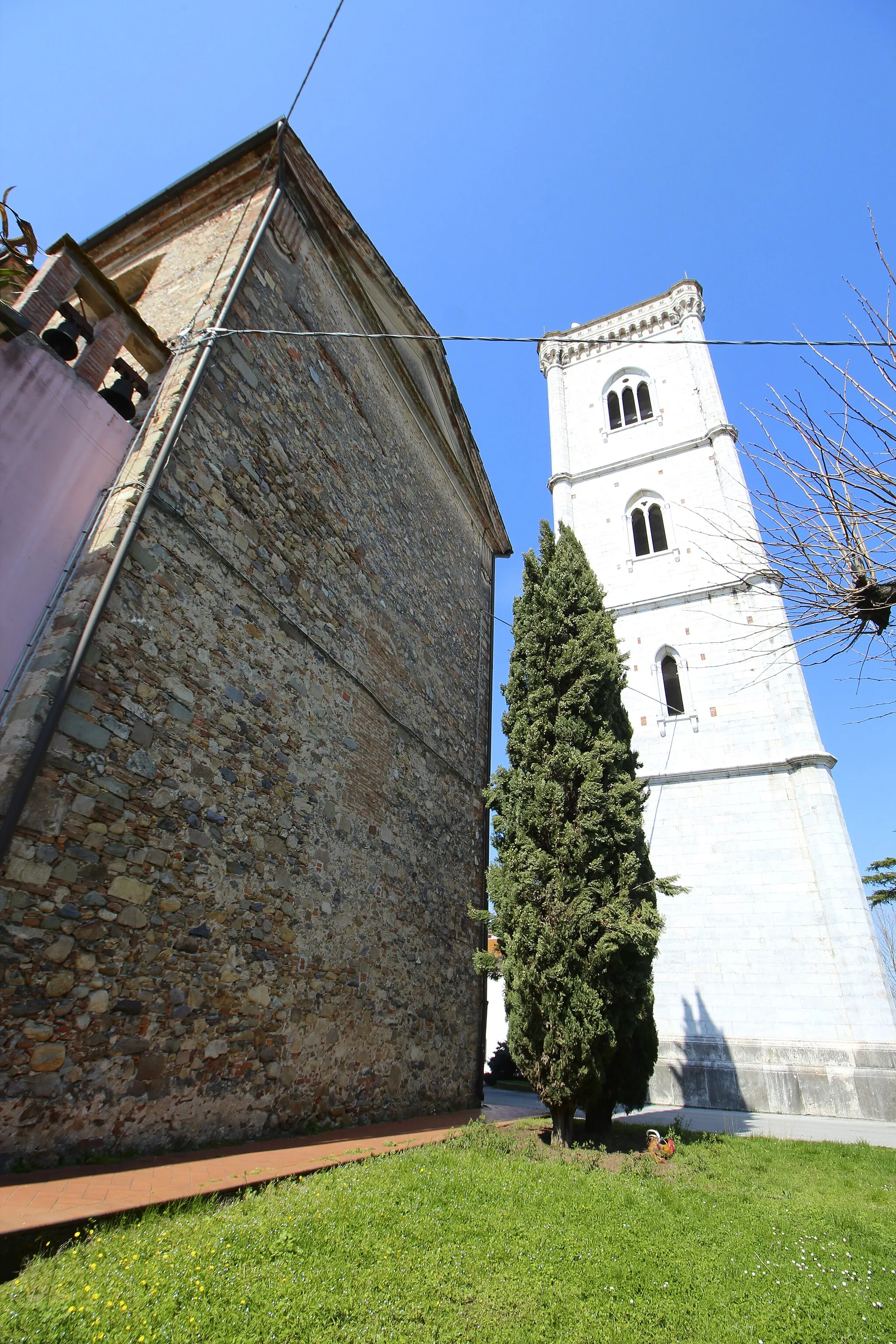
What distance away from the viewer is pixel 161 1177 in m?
3.43

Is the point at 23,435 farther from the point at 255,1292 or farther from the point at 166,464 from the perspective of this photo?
the point at 255,1292

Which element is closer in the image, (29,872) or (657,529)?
(29,872)

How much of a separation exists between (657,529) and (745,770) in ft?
26.7

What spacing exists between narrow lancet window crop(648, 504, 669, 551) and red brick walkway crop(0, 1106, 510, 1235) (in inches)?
656

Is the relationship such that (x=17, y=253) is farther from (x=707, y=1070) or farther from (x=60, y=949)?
(x=707, y=1070)

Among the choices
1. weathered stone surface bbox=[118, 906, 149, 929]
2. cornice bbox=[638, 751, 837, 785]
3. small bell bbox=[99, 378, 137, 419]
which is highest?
cornice bbox=[638, 751, 837, 785]

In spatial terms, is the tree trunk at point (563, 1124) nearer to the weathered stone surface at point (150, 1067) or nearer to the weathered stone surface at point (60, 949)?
the weathered stone surface at point (150, 1067)

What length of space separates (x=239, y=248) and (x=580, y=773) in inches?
263

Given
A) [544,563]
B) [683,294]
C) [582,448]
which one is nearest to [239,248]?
[544,563]

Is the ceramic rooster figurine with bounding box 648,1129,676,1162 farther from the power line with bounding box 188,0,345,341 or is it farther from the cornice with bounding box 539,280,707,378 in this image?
the cornice with bounding box 539,280,707,378

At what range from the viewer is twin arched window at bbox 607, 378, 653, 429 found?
22.0 meters

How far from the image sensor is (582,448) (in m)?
21.8

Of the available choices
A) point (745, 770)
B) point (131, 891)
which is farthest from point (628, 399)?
point (131, 891)

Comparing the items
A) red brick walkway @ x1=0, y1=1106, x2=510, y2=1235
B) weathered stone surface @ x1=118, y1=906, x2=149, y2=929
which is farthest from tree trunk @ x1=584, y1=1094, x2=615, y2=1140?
weathered stone surface @ x1=118, y1=906, x2=149, y2=929
